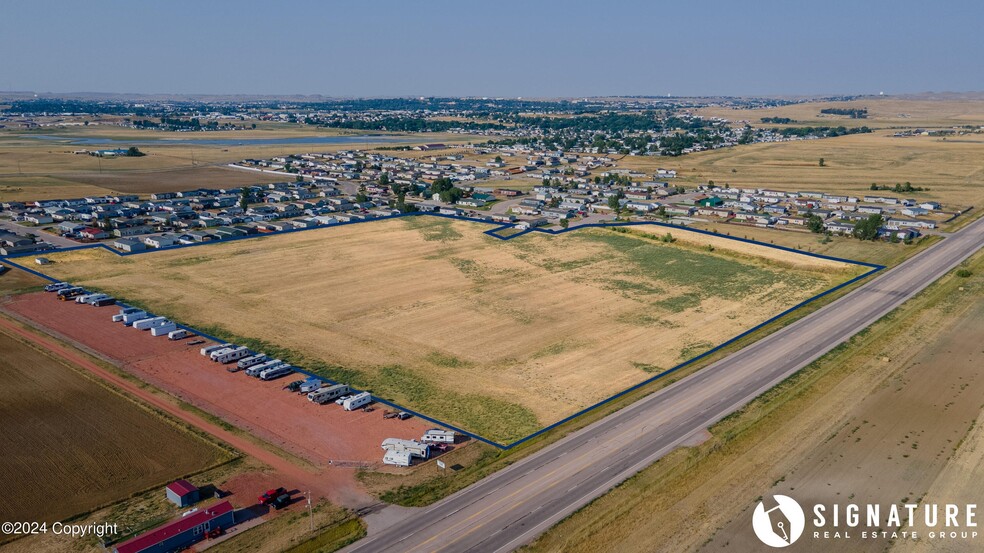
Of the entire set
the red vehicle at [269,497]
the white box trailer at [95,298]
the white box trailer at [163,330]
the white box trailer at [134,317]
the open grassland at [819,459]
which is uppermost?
the white box trailer at [95,298]

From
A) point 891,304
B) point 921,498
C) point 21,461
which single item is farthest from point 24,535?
point 891,304

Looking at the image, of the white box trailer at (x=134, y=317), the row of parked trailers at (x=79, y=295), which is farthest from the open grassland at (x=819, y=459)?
the row of parked trailers at (x=79, y=295)

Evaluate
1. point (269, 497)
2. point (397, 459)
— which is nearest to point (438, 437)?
point (397, 459)

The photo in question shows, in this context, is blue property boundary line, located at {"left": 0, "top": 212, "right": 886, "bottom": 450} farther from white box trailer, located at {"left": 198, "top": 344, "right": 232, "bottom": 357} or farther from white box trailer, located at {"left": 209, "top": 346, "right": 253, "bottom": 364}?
white box trailer, located at {"left": 209, "top": 346, "right": 253, "bottom": 364}

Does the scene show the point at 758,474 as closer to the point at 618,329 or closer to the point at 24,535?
the point at 618,329

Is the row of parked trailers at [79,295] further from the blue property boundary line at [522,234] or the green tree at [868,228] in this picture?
the green tree at [868,228]

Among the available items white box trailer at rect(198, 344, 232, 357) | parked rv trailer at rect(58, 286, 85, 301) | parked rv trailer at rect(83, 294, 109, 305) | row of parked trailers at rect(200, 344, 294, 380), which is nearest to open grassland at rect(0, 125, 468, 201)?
parked rv trailer at rect(58, 286, 85, 301)
